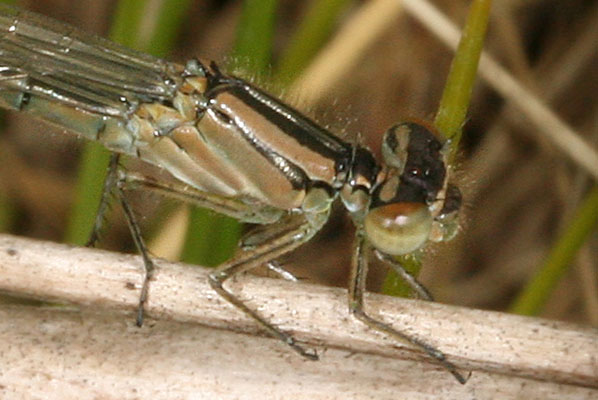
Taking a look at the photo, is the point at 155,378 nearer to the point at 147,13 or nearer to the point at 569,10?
the point at 147,13

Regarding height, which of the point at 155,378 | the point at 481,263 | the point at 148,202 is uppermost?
the point at 481,263

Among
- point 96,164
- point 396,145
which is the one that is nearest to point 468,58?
point 396,145

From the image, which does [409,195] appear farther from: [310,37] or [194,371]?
[310,37]

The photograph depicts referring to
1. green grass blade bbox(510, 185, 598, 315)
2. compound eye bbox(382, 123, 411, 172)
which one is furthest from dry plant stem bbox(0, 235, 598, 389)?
green grass blade bbox(510, 185, 598, 315)

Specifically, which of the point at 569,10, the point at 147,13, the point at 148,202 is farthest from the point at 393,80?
the point at 148,202

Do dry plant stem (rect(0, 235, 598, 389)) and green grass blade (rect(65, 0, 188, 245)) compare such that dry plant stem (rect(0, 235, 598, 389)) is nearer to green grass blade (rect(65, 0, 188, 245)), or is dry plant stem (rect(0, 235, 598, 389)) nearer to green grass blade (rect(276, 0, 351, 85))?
green grass blade (rect(65, 0, 188, 245))

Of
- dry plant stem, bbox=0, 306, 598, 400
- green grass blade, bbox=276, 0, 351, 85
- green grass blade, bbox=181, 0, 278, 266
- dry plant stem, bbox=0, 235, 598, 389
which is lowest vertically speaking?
dry plant stem, bbox=0, 306, 598, 400
